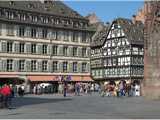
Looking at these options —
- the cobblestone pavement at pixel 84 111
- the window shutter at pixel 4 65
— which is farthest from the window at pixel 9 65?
the cobblestone pavement at pixel 84 111

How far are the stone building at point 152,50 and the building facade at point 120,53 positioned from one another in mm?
45897

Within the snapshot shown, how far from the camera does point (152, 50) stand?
36688 millimetres

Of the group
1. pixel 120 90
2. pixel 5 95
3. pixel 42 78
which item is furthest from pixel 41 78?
pixel 5 95

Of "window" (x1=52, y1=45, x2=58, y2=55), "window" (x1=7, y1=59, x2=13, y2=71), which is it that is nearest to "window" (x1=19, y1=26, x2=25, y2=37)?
"window" (x1=7, y1=59, x2=13, y2=71)

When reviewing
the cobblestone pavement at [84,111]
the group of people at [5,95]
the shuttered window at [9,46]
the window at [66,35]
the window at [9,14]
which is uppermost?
the window at [9,14]

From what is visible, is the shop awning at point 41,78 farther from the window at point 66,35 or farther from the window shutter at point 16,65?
the window at point 66,35

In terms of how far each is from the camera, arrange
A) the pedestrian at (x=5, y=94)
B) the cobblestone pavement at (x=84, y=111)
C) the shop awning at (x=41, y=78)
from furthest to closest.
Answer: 1. the shop awning at (x=41, y=78)
2. the pedestrian at (x=5, y=94)
3. the cobblestone pavement at (x=84, y=111)

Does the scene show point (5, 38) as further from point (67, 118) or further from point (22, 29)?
point (67, 118)

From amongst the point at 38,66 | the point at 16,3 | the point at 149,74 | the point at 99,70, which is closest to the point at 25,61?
the point at 38,66

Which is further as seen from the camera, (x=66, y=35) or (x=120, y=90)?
(x=66, y=35)

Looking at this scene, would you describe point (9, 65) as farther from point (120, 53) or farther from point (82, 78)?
point (120, 53)

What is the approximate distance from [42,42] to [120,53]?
14.2 m

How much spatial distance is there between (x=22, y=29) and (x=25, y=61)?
5.43 meters

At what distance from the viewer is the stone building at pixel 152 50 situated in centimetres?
3641
